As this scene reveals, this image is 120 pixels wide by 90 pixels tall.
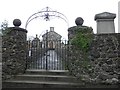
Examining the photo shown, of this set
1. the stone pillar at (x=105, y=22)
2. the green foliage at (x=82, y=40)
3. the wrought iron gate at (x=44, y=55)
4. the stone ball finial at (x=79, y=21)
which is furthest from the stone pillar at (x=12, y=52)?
the stone pillar at (x=105, y=22)

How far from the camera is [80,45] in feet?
21.7

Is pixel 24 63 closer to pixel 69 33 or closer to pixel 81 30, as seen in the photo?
pixel 69 33

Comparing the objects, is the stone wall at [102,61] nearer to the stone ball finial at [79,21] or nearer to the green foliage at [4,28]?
the stone ball finial at [79,21]

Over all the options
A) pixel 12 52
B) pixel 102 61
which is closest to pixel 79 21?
pixel 102 61

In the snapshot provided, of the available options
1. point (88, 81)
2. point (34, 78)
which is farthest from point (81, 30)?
point (34, 78)

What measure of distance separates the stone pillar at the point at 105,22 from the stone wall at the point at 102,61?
33 centimetres

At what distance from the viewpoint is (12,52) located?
6.86 meters

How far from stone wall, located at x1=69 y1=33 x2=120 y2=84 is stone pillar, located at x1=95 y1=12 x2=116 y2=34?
33cm

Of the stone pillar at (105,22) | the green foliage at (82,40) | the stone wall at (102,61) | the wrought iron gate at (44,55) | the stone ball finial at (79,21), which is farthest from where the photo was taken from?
the wrought iron gate at (44,55)

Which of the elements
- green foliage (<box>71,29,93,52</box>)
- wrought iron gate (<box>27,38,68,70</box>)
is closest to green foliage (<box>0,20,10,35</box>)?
wrought iron gate (<box>27,38,68,70</box>)

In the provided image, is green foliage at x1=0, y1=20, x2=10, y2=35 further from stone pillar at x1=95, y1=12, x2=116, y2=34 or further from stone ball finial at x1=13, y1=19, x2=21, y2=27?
stone pillar at x1=95, y1=12, x2=116, y2=34

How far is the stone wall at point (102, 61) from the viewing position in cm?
622

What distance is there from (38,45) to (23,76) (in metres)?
1.97

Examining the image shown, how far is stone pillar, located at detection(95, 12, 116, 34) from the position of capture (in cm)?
670
